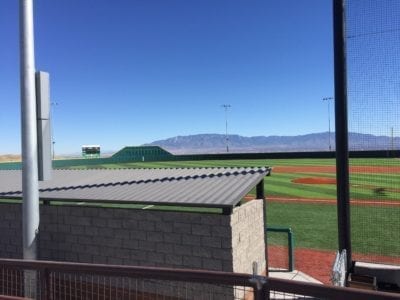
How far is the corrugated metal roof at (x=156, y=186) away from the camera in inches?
261

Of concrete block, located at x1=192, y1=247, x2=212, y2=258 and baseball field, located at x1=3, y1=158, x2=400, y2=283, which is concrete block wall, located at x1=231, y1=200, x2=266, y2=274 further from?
baseball field, located at x1=3, y1=158, x2=400, y2=283

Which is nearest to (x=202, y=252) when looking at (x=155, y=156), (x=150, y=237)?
(x=150, y=237)

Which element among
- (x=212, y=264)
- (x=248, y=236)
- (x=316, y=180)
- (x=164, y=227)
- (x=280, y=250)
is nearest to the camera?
(x=212, y=264)

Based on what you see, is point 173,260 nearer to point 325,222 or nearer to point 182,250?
point 182,250

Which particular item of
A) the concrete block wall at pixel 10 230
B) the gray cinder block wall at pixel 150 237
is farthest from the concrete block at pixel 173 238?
the concrete block wall at pixel 10 230

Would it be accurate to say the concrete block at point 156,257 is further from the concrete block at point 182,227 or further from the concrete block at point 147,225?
the concrete block at point 182,227

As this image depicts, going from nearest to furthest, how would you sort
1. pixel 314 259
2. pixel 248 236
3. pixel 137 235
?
pixel 137 235
pixel 248 236
pixel 314 259

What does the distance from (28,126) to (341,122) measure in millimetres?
5492

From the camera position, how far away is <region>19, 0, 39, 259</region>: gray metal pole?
598 centimetres

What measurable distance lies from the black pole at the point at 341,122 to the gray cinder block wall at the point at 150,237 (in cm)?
162

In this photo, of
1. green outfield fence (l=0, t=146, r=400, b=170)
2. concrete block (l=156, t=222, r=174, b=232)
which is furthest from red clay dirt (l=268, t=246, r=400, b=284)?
green outfield fence (l=0, t=146, r=400, b=170)

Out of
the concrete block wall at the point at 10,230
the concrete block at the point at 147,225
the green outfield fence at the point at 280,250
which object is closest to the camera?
the concrete block at the point at 147,225

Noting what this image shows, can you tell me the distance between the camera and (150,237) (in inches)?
281

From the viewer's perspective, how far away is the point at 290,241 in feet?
33.8
